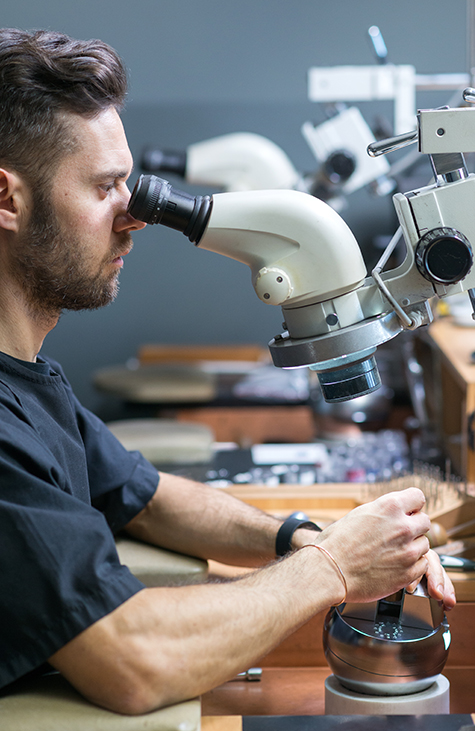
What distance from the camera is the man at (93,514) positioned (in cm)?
85

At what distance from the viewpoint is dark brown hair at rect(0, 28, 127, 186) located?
1066 millimetres

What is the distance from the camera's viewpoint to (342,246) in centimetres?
96

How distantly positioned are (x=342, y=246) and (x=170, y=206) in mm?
220

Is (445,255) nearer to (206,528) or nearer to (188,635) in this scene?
(188,635)

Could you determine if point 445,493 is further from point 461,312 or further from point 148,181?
point 461,312

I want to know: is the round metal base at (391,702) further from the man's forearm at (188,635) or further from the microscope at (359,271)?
the man's forearm at (188,635)

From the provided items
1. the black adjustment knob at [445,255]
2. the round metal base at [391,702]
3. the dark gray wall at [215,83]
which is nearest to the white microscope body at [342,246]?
the black adjustment knob at [445,255]

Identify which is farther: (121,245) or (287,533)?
(287,533)

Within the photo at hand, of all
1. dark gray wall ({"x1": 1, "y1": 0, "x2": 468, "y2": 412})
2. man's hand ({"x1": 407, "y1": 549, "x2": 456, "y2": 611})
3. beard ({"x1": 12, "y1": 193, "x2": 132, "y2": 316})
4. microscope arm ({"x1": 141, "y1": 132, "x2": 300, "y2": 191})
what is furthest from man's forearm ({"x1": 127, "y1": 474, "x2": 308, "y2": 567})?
dark gray wall ({"x1": 1, "y1": 0, "x2": 468, "y2": 412})

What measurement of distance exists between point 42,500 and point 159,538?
20.4 inches

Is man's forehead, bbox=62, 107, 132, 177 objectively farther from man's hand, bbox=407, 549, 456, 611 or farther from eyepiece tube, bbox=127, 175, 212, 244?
man's hand, bbox=407, 549, 456, 611

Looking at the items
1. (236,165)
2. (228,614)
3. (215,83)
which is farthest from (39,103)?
(215,83)

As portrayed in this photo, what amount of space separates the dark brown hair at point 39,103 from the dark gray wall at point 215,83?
11.1ft

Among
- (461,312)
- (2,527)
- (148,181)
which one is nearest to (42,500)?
(2,527)
